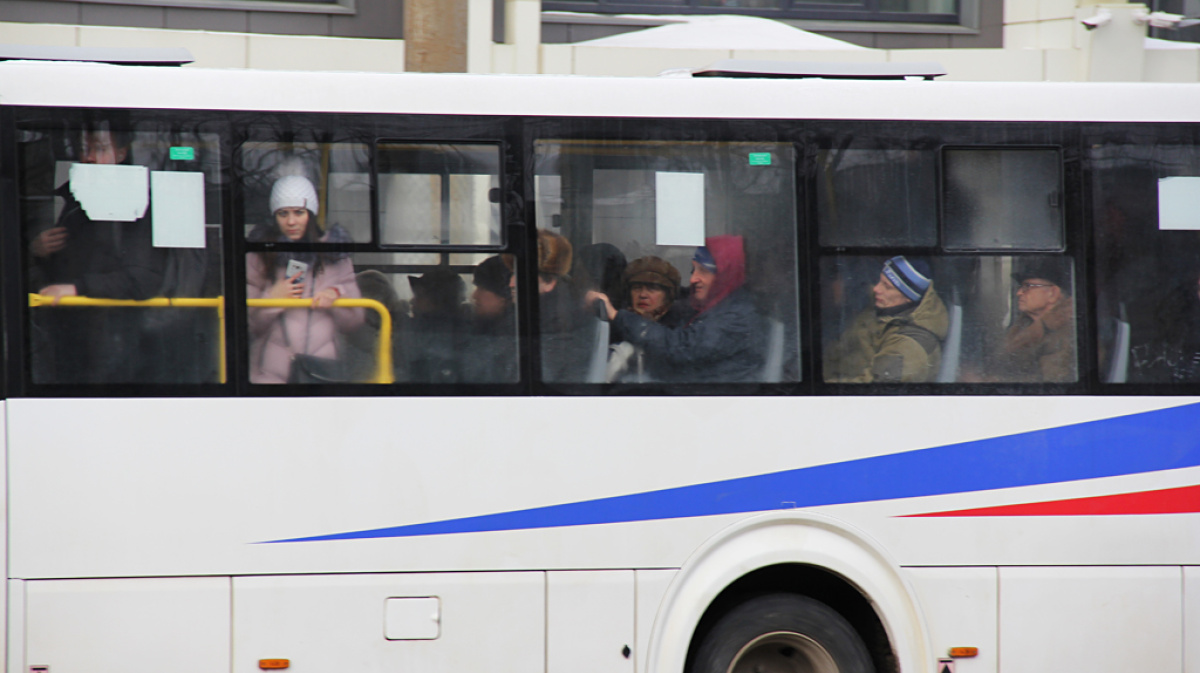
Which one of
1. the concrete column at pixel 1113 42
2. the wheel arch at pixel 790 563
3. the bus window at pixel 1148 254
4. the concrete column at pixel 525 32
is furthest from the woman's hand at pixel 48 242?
the concrete column at pixel 1113 42

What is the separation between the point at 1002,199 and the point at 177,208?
3.63m

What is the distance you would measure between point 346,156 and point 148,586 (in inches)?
78.2

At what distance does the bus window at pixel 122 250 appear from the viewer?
3980 mm

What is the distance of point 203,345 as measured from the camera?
13.2 ft

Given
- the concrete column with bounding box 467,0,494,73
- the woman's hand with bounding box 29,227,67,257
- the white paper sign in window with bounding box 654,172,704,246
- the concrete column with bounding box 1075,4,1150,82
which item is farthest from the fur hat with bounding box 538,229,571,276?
the concrete column with bounding box 1075,4,1150,82

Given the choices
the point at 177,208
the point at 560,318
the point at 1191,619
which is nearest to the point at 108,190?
the point at 177,208

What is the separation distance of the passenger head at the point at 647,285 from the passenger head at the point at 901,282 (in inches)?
37.5

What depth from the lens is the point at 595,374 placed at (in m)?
4.18

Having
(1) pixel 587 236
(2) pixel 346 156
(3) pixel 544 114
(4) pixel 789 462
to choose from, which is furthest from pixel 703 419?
(2) pixel 346 156

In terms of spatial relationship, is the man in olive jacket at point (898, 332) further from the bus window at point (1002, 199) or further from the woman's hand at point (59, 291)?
the woman's hand at point (59, 291)

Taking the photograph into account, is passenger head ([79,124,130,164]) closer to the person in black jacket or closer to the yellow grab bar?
the person in black jacket

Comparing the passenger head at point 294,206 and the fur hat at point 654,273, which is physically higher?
the passenger head at point 294,206

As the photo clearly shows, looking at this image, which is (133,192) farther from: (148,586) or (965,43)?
(965,43)

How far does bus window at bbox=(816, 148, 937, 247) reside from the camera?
4285 millimetres
